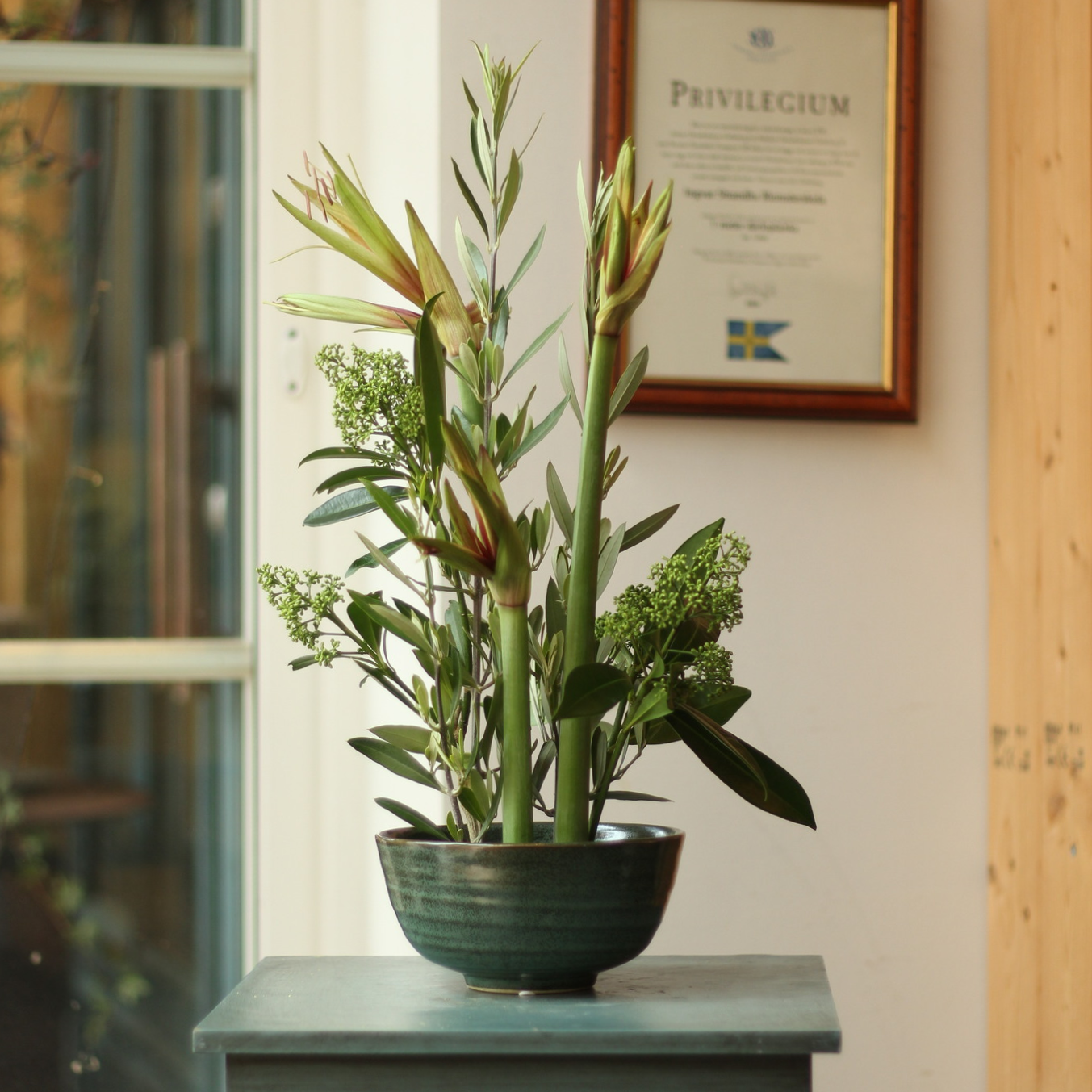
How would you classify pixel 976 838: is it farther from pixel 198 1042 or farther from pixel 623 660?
pixel 198 1042

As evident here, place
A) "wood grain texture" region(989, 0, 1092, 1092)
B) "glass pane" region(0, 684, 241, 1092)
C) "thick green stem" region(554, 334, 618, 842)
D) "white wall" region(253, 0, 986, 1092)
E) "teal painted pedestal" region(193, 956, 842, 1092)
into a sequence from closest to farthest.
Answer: "teal painted pedestal" region(193, 956, 842, 1092) → "thick green stem" region(554, 334, 618, 842) → "wood grain texture" region(989, 0, 1092, 1092) → "white wall" region(253, 0, 986, 1092) → "glass pane" region(0, 684, 241, 1092)

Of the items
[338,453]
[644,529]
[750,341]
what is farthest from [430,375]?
[750,341]

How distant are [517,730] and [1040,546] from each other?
700 millimetres

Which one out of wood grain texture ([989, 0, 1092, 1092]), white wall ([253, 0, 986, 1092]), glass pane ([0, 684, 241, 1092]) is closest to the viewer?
wood grain texture ([989, 0, 1092, 1092])

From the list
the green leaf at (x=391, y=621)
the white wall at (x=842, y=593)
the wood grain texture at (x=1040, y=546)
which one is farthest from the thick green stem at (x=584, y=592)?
the wood grain texture at (x=1040, y=546)

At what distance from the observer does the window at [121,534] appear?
1.52 m

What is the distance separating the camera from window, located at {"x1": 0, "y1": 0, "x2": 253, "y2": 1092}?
152cm

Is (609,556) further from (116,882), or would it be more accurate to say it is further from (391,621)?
(116,882)

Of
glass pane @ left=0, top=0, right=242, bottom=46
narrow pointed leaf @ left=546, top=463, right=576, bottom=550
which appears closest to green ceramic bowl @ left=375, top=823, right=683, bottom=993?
narrow pointed leaf @ left=546, top=463, right=576, bottom=550

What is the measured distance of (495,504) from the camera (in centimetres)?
79

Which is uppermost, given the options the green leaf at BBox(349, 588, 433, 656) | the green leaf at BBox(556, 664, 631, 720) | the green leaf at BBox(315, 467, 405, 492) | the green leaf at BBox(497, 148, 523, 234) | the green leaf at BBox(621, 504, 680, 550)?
the green leaf at BBox(497, 148, 523, 234)

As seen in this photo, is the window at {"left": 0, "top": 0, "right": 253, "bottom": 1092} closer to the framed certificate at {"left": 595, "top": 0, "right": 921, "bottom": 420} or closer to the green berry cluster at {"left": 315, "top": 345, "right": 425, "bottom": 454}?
the framed certificate at {"left": 595, "top": 0, "right": 921, "bottom": 420}

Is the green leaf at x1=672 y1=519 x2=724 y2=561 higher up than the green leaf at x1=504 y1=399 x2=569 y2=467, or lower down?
lower down

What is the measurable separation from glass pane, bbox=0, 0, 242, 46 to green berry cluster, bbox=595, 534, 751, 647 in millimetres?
1088
